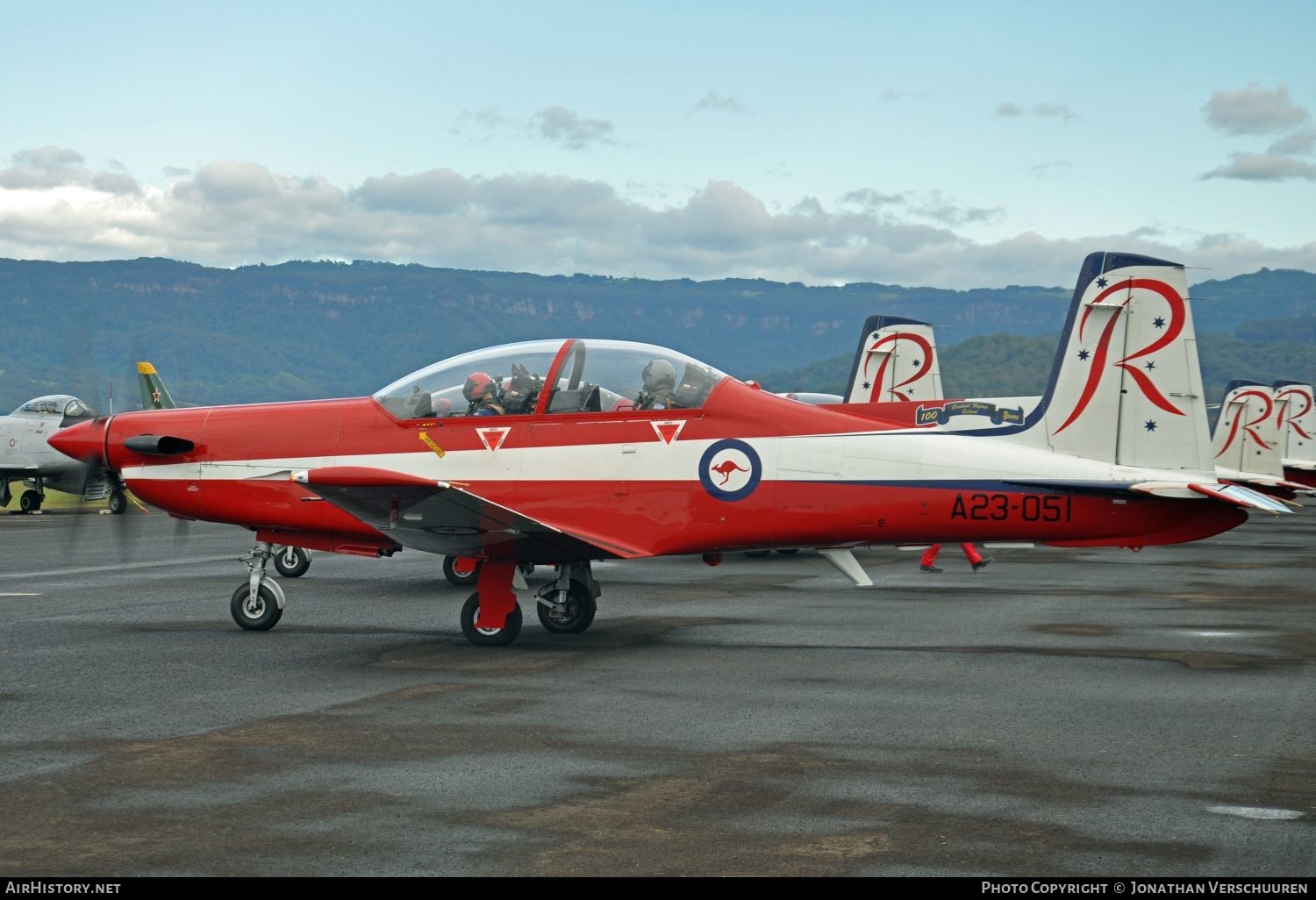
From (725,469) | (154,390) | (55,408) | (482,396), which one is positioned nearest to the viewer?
(725,469)

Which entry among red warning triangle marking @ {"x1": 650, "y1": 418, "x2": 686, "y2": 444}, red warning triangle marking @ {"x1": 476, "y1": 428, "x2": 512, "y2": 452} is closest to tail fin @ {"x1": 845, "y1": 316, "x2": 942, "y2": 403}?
red warning triangle marking @ {"x1": 650, "y1": 418, "x2": 686, "y2": 444}

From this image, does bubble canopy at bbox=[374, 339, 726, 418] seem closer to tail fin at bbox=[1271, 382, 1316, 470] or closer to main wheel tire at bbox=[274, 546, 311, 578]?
main wheel tire at bbox=[274, 546, 311, 578]

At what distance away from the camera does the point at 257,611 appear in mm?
12680

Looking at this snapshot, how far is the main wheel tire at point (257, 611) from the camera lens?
12664mm

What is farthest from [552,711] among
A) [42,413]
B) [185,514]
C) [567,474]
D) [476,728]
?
[42,413]

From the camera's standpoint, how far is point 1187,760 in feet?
24.3

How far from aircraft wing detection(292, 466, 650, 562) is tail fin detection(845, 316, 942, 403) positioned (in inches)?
704

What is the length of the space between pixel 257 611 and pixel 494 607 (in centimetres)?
249

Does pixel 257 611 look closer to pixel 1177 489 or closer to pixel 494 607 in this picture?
pixel 494 607

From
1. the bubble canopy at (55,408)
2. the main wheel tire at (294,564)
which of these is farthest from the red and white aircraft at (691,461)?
the bubble canopy at (55,408)

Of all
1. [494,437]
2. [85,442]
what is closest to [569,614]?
[494,437]

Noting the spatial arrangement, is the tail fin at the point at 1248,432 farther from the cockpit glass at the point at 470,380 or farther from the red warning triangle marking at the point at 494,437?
the red warning triangle marking at the point at 494,437

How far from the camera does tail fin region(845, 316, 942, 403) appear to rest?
94.4ft

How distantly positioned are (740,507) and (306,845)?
6.41 meters
